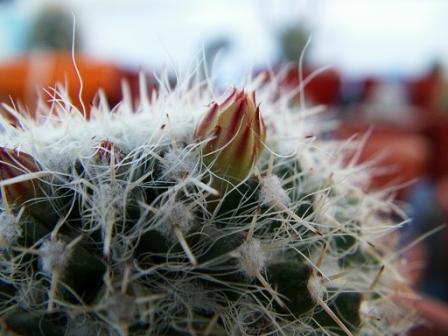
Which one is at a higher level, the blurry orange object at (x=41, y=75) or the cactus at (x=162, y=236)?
the cactus at (x=162, y=236)

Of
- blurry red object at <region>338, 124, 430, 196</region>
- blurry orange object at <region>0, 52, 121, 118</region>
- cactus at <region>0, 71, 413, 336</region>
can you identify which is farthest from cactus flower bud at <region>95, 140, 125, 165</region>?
blurry orange object at <region>0, 52, 121, 118</region>

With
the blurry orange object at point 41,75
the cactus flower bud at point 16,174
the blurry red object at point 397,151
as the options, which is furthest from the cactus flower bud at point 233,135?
the blurry orange object at point 41,75

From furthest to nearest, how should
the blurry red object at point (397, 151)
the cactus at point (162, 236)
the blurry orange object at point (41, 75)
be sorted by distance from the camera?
the blurry orange object at point (41, 75), the blurry red object at point (397, 151), the cactus at point (162, 236)

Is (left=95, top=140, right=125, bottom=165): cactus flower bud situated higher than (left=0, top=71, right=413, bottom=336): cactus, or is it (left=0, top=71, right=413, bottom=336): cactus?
(left=95, top=140, right=125, bottom=165): cactus flower bud

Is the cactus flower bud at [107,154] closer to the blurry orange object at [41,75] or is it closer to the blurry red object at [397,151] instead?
the blurry red object at [397,151]

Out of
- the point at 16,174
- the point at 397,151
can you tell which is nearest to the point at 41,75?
the point at 397,151

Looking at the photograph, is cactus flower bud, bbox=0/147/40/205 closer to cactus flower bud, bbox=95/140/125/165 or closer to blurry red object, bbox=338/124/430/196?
cactus flower bud, bbox=95/140/125/165

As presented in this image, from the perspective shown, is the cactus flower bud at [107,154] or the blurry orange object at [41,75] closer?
the cactus flower bud at [107,154]

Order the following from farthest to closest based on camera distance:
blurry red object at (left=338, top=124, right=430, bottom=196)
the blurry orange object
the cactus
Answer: the blurry orange object, blurry red object at (left=338, top=124, right=430, bottom=196), the cactus
